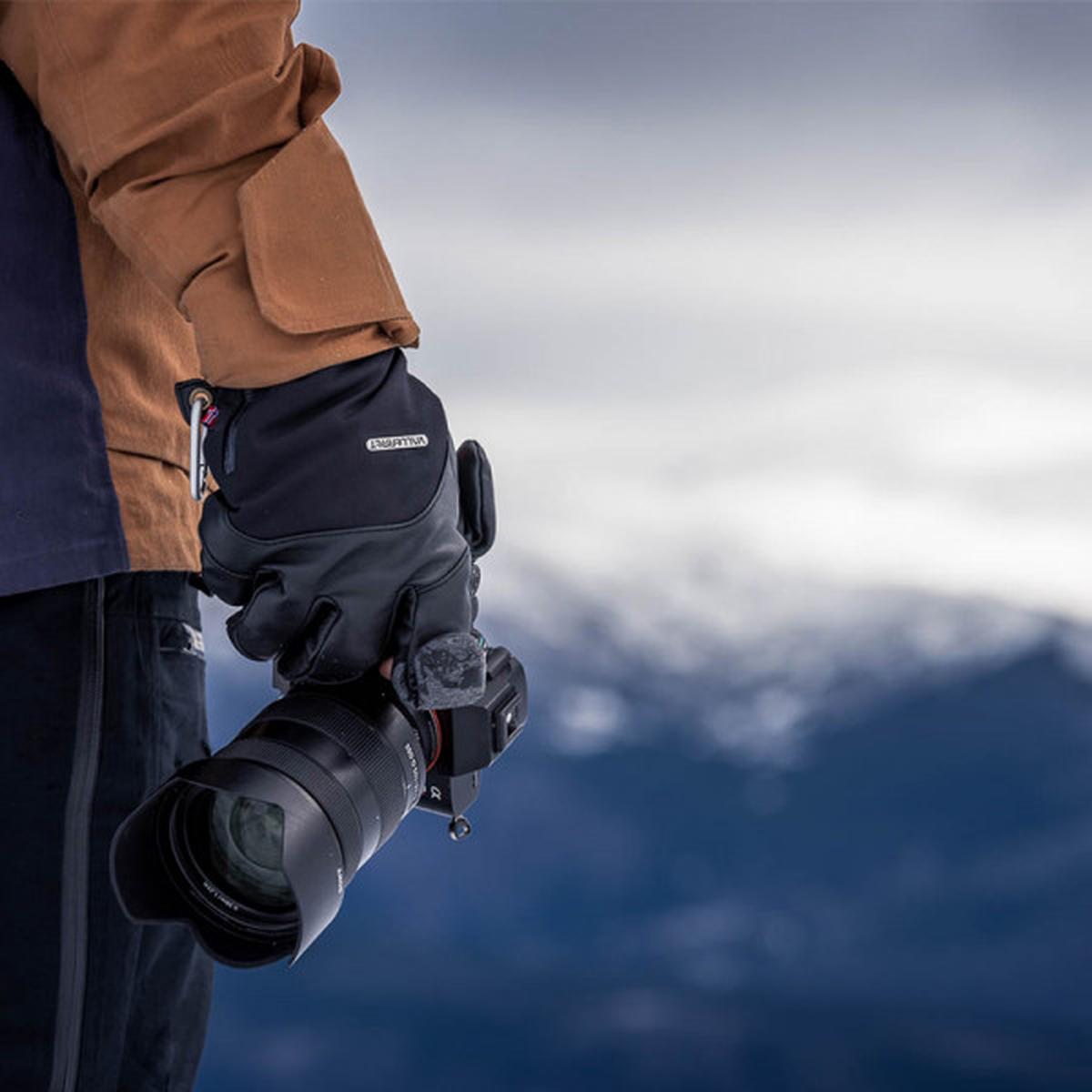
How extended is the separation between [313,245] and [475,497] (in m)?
0.29

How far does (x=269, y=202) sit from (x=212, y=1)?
0.17m

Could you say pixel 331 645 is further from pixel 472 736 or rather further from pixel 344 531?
pixel 472 736

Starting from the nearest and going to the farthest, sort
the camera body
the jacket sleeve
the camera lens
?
the jacket sleeve
the camera lens
the camera body

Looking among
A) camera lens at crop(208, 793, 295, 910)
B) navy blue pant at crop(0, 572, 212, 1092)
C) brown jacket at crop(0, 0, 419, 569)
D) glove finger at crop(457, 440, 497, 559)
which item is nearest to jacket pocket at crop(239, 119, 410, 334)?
brown jacket at crop(0, 0, 419, 569)

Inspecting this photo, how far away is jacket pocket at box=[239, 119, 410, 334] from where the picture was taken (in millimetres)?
1189

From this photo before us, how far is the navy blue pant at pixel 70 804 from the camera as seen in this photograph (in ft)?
4.02

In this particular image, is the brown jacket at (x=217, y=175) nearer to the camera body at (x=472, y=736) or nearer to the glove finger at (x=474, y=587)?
the glove finger at (x=474, y=587)

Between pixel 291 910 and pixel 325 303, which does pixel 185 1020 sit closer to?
pixel 291 910

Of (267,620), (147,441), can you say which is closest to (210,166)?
(147,441)

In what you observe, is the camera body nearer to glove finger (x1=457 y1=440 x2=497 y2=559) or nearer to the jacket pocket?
glove finger (x1=457 y1=440 x2=497 y2=559)

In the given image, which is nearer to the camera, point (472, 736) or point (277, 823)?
point (277, 823)

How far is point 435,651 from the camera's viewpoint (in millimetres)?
1271

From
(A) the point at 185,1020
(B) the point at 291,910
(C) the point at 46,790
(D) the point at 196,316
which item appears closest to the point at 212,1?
(D) the point at 196,316

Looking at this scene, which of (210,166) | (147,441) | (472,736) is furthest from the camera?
(472,736)
